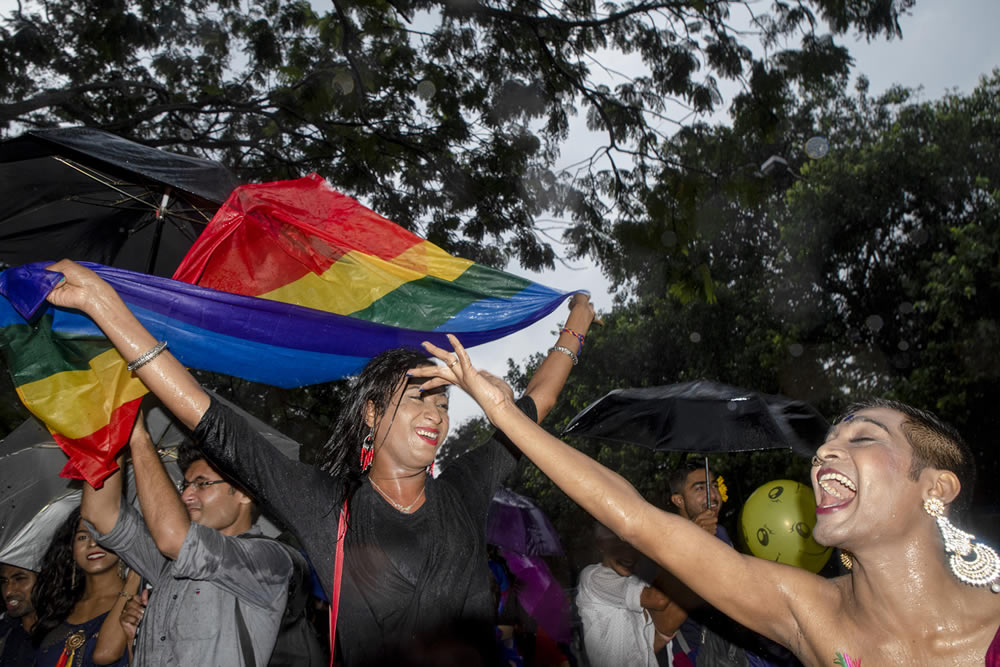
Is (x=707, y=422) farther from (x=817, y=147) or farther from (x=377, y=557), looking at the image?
(x=817, y=147)

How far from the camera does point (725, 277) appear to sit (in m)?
19.6

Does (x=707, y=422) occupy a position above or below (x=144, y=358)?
above

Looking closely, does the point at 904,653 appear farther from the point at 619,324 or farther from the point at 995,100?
the point at 619,324

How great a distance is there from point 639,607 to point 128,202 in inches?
153

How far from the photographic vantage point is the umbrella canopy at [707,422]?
16.8ft

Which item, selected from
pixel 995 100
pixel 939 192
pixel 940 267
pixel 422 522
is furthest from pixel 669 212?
pixel 995 100

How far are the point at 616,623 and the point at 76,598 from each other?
9.90 ft

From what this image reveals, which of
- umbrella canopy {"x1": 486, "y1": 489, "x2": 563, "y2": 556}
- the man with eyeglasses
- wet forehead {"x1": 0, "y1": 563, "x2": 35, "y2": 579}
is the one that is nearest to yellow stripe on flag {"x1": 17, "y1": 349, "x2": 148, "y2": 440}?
the man with eyeglasses

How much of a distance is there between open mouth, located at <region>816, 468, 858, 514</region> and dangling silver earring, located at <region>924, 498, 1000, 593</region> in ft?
0.67

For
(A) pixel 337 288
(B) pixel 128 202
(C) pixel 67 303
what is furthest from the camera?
(B) pixel 128 202

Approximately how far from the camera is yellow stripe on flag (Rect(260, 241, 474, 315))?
126 inches

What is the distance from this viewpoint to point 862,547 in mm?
1980

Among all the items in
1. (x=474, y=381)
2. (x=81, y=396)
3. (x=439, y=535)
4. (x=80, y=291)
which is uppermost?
(x=474, y=381)

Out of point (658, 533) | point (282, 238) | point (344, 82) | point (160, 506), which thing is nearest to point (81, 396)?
point (160, 506)
